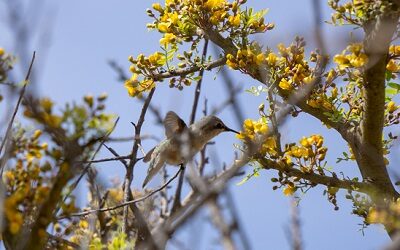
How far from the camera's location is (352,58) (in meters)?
3.62

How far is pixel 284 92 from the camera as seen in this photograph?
13.9 feet

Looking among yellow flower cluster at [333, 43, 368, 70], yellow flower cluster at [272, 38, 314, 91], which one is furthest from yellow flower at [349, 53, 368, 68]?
yellow flower cluster at [272, 38, 314, 91]

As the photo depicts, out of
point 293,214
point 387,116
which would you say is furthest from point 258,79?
point 293,214

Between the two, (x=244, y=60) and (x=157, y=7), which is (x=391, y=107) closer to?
(x=244, y=60)

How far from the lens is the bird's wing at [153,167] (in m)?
4.78

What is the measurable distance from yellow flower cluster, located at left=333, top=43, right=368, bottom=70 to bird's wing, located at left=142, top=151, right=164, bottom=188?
1.73m

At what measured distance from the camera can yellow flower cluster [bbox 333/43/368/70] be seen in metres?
3.52

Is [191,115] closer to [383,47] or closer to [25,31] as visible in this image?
[383,47]

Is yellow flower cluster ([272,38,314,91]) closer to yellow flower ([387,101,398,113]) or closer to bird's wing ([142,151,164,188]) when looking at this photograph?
yellow flower ([387,101,398,113])

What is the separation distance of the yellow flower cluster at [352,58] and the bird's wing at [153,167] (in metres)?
1.73

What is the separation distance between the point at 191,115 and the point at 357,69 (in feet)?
6.12

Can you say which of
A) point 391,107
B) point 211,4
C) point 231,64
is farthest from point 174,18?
point 391,107

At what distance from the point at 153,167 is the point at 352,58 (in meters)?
2.02

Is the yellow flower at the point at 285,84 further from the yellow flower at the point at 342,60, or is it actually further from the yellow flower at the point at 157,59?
the yellow flower at the point at 157,59
